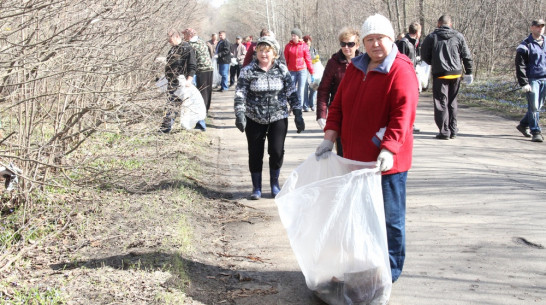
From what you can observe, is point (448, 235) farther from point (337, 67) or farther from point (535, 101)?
point (535, 101)

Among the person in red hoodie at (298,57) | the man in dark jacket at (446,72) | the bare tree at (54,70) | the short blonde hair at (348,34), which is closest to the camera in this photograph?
the bare tree at (54,70)

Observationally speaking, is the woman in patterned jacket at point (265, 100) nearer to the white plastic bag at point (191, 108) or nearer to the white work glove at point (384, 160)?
the white work glove at point (384, 160)

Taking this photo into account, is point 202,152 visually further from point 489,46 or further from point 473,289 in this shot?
point 489,46

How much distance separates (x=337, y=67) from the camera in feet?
20.2

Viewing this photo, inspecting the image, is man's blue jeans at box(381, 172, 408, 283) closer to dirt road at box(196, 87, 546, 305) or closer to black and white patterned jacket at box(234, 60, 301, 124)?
dirt road at box(196, 87, 546, 305)

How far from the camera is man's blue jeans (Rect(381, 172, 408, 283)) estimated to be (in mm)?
3930

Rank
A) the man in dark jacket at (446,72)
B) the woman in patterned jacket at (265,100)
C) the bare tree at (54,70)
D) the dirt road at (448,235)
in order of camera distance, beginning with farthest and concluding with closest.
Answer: the man in dark jacket at (446,72) → the woman in patterned jacket at (265,100) → the bare tree at (54,70) → the dirt road at (448,235)

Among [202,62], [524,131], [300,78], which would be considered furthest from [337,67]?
[300,78]

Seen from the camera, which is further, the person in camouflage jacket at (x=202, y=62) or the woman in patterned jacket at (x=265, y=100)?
the person in camouflage jacket at (x=202, y=62)

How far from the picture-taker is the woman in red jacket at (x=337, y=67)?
5.97 metres

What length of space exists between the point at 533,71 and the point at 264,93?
5396 mm

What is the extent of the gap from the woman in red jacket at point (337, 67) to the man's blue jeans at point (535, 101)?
4675mm

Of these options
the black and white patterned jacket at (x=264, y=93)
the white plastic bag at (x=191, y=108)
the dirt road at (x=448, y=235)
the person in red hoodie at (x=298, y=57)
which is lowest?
the dirt road at (x=448, y=235)

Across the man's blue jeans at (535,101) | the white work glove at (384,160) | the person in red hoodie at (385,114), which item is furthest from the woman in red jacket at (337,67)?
the man's blue jeans at (535,101)
